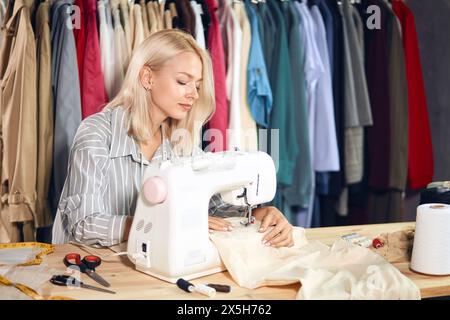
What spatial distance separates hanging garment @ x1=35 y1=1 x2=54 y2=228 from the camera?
248 centimetres

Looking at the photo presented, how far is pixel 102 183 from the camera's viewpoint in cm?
183

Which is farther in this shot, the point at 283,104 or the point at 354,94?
the point at 354,94

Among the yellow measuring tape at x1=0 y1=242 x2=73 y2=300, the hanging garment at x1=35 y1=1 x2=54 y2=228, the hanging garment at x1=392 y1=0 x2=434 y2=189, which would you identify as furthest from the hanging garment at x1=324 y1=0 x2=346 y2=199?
the yellow measuring tape at x1=0 y1=242 x2=73 y2=300

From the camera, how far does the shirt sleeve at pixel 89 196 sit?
5.51ft

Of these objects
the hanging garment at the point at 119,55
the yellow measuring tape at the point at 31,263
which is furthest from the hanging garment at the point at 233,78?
the yellow measuring tape at the point at 31,263

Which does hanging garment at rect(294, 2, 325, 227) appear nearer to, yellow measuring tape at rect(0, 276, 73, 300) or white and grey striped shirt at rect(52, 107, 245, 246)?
white and grey striped shirt at rect(52, 107, 245, 246)

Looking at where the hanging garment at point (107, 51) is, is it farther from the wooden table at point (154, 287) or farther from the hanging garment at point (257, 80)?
the wooden table at point (154, 287)

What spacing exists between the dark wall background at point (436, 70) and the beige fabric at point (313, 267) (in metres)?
1.81

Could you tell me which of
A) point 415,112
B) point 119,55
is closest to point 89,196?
point 119,55

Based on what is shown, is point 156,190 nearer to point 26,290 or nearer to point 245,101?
point 26,290

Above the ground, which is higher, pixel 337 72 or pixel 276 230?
pixel 337 72

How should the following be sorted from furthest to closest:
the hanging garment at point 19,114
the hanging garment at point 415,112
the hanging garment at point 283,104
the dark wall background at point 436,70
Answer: the dark wall background at point 436,70 → the hanging garment at point 415,112 → the hanging garment at point 283,104 → the hanging garment at point 19,114

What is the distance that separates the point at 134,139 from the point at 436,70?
195cm
